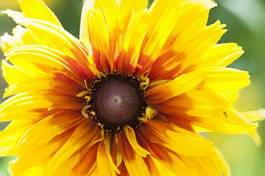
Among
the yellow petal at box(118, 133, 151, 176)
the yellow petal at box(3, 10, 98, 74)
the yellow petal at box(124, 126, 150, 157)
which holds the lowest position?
the yellow petal at box(118, 133, 151, 176)

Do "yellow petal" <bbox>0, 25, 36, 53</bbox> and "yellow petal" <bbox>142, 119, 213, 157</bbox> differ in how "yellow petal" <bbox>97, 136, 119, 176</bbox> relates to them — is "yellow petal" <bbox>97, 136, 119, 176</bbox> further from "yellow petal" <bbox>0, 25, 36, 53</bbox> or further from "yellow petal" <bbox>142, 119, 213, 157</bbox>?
"yellow petal" <bbox>0, 25, 36, 53</bbox>

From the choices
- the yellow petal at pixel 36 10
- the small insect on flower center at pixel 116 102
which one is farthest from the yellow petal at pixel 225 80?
Result: the yellow petal at pixel 36 10

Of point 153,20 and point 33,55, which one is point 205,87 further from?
point 33,55

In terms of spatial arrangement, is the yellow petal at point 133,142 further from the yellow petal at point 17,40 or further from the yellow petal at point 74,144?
the yellow petal at point 17,40

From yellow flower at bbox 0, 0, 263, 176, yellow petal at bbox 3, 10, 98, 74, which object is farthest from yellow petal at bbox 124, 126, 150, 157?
yellow petal at bbox 3, 10, 98, 74

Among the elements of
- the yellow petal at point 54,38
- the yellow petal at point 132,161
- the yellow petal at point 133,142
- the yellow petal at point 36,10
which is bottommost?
the yellow petal at point 132,161

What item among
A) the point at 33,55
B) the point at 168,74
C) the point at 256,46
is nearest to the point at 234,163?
the point at 256,46

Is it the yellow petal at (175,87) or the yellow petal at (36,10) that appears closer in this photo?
the yellow petal at (175,87)
